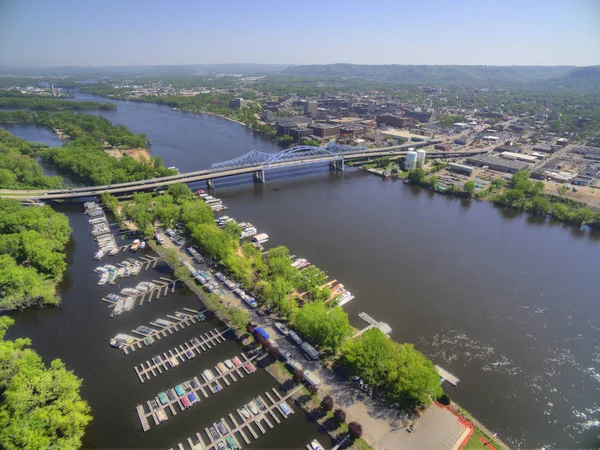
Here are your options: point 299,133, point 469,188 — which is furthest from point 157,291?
point 299,133

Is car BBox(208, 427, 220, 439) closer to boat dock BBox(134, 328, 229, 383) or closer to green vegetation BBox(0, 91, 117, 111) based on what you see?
boat dock BBox(134, 328, 229, 383)

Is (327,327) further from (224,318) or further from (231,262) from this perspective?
(231,262)

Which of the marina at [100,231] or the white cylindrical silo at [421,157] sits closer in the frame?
the marina at [100,231]

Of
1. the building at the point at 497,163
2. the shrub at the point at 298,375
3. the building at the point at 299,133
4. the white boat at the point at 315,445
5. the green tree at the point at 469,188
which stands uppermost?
the building at the point at 299,133

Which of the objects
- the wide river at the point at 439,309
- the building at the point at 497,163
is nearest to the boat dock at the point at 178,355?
the wide river at the point at 439,309

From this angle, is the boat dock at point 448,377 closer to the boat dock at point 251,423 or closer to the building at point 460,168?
the boat dock at point 251,423

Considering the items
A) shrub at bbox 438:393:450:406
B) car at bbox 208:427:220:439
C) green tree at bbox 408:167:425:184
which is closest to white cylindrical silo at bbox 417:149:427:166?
green tree at bbox 408:167:425:184

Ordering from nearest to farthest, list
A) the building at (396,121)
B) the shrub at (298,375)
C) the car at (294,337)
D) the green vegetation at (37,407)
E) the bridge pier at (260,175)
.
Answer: the green vegetation at (37,407)
the shrub at (298,375)
the car at (294,337)
the bridge pier at (260,175)
the building at (396,121)
